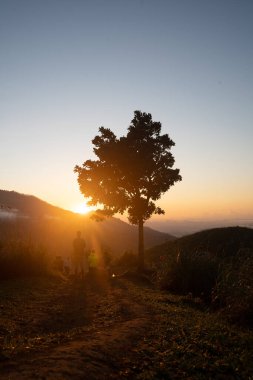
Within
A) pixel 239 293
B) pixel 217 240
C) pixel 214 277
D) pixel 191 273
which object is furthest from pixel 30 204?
pixel 239 293

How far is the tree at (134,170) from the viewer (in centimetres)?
2839

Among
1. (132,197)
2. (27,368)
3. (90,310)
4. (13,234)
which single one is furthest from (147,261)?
(27,368)

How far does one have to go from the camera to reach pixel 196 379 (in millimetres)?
5551

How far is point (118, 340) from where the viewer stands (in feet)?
22.6

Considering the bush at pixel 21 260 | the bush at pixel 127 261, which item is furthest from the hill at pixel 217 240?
the bush at pixel 21 260

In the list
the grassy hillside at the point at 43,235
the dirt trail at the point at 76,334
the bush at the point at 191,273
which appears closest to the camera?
the dirt trail at the point at 76,334

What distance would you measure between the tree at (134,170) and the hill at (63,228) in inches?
329

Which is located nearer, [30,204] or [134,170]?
[134,170]

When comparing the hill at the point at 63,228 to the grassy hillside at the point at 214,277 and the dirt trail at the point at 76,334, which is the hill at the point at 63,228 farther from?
the dirt trail at the point at 76,334

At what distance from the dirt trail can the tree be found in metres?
14.5

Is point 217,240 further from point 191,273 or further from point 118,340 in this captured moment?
point 118,340

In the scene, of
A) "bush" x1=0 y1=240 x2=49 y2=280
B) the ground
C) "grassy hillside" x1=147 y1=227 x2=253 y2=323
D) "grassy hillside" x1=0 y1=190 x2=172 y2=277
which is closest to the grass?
the ground

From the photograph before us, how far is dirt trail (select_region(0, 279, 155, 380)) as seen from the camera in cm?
531

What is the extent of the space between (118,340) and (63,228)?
56770 mm
